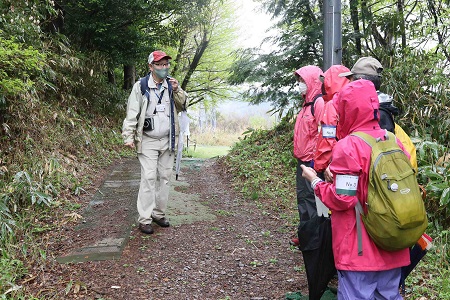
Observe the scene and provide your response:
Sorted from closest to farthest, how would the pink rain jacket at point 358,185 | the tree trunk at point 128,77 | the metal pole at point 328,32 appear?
the pink rain jacket at point 358,185
the metal pole at point 328,32
the tree trunk at point 128,77

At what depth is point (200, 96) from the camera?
22.5 m

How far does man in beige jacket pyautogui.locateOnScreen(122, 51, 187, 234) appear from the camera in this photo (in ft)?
15.4

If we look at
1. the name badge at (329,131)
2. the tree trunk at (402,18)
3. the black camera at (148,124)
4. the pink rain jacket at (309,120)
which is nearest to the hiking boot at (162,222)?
the black camera at (148,124)

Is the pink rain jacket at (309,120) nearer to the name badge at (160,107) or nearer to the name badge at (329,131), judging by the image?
the name badge at (329,131)

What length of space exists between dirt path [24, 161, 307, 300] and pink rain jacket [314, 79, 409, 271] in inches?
56.3

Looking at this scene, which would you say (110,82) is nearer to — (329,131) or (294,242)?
(294,242)

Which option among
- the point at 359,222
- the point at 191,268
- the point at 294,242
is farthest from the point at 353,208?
the point at 294,242

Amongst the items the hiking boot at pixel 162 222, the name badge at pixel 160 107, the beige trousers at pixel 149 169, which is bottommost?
the hiking boot at pixel 162 222

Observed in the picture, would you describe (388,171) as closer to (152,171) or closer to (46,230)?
(152,171)

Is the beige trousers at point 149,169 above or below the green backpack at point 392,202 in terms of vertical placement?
below

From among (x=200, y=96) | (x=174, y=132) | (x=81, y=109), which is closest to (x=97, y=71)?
(x=81, y=109)

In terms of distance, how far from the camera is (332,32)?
15.5ft

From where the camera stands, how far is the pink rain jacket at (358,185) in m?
2.21

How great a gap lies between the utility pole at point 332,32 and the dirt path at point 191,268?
2.27 meters
